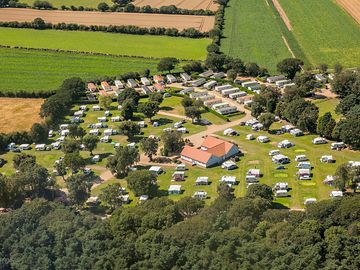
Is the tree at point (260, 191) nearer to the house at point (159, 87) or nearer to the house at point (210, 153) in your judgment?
the house at point (210, 153)

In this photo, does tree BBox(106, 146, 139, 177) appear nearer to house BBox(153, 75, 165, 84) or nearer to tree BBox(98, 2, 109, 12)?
house BBox(153, 75, 165, 84)

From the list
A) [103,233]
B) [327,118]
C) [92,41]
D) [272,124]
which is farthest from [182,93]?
[103,233]

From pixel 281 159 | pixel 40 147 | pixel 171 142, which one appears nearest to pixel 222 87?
pixel 171 142

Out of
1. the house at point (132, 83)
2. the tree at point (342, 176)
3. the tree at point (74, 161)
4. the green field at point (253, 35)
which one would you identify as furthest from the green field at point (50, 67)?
the tree at point (342, 176)

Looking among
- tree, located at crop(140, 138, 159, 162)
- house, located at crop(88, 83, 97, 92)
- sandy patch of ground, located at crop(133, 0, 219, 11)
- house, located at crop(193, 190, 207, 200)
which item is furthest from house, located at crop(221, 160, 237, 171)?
sandy patch of ground, located at crop(133, 0, 219, 11)

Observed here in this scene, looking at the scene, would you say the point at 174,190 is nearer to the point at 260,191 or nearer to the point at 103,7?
the point at 260,191

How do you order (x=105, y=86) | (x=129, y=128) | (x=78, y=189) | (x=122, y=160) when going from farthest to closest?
(x=105, y=86) < (x=129, y=128) < (x=122, y=160) < (x=78, y=189)

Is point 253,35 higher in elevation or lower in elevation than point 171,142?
higher

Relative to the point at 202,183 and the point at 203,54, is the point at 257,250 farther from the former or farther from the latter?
the point at 203,54
